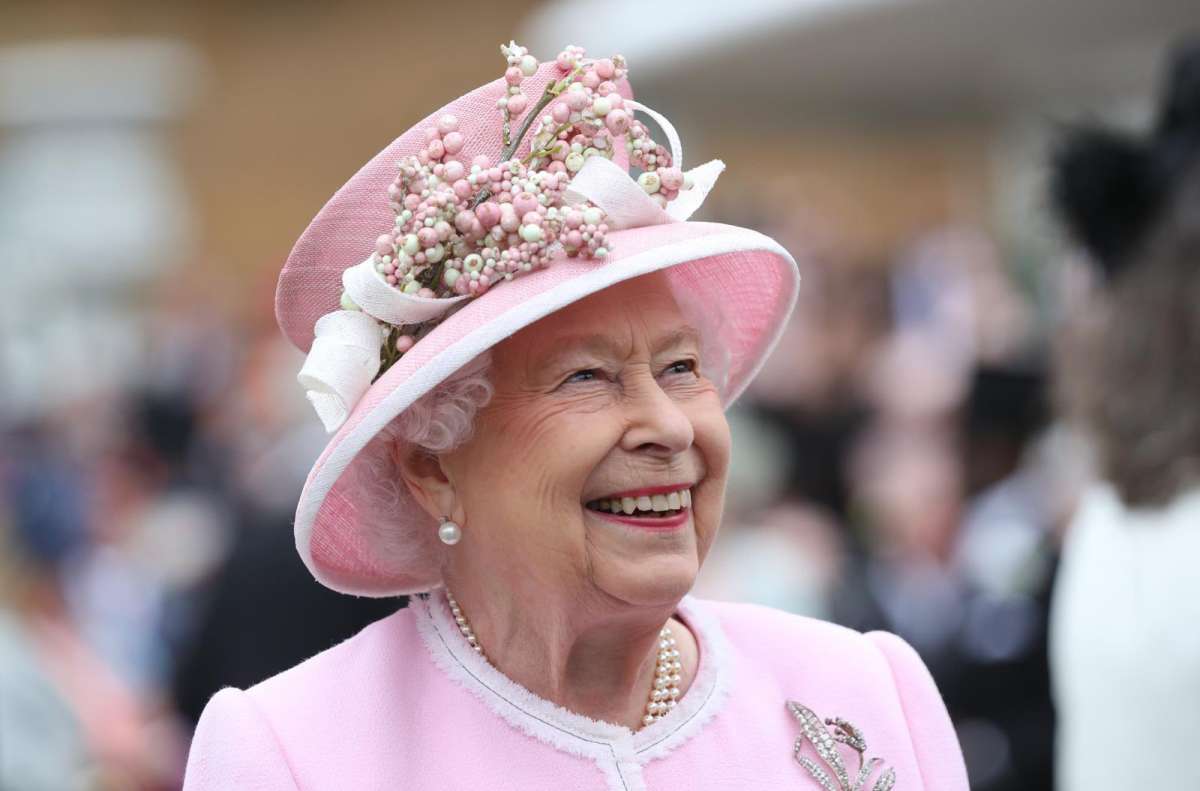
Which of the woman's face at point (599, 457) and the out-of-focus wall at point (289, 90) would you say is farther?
the out-of-focus wall at point (289, 90)

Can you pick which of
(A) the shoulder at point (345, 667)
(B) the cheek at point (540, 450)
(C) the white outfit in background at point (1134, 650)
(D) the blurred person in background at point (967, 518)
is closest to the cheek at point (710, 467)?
(B) the cheek at point (540, 450)

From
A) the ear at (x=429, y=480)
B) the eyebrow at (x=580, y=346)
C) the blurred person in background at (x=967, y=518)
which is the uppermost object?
the eyebrow at (x=580, y=346)

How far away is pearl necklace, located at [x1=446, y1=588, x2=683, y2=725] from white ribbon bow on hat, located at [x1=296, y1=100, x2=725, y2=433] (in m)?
0.36

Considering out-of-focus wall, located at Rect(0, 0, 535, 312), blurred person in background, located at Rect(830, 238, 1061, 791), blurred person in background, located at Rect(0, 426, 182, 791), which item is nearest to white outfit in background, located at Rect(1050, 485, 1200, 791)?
blurred person in background, located at Rect(830, 238, 1061, 791)

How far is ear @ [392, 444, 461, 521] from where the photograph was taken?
2.56 m

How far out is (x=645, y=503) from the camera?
95.5 inches

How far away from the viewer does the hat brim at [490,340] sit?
92.0 inches

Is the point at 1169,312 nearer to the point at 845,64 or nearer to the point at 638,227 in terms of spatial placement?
the point at 638,227

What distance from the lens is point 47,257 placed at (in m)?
19.6

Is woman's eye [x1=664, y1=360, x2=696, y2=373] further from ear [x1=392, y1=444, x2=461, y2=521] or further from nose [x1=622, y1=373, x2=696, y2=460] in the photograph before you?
ear [x1=392, y1=444, x2=461, y2=521]

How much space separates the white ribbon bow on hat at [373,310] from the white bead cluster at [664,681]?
2.02 ft

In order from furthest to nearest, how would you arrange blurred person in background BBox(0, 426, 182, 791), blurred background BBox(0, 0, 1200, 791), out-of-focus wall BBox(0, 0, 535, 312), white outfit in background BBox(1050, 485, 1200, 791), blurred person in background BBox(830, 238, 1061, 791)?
out-of-focus wall BBox(0, 0, 535, 312), blurred background BBox(0, 0, 1200, 791), blurred person in background BBox(0, 426, 182, 791), blurred person in background BBox(830, 238, 1061, 791), white outfit in background BBox(1050, 485, 1200, 791)

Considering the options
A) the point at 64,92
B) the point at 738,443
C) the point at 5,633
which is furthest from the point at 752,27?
the point at 64,92

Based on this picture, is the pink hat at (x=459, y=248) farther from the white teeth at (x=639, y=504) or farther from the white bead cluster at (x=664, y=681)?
the white bead cluster at (x=664, y=681)
